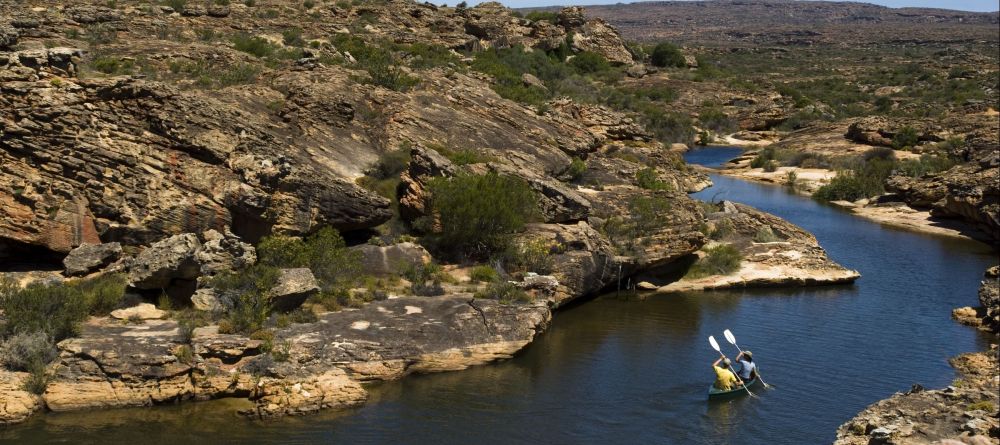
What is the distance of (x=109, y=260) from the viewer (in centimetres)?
2798

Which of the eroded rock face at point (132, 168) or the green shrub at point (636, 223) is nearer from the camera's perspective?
the eroded rock face at point (132, 168)

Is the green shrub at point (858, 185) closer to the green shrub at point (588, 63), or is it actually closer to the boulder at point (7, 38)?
the green shrub at point (588, 63)

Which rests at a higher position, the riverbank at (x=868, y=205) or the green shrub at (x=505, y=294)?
the green shrub at (x=505, y=294)

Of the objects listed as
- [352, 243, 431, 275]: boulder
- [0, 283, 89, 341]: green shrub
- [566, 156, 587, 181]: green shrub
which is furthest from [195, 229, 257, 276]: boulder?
[566, 156, 587, 181]: green shrub

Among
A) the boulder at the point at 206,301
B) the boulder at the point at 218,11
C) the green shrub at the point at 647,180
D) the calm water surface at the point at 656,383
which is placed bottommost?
the calm water surface at the point at 656,383

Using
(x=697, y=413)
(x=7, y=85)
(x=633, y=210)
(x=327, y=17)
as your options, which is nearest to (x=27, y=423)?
(x=7, y=85)

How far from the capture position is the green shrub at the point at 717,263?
3866 centimetres

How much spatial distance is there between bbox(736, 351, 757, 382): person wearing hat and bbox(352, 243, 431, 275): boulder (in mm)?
11815

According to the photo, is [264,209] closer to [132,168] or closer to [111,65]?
[132,168]

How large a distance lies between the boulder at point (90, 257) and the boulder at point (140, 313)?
224 centimetres

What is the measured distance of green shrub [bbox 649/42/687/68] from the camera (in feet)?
400

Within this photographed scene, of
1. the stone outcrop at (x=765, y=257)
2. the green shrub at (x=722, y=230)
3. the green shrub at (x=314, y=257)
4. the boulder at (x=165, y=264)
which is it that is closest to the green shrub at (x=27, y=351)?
the boulder at (x=165, y=264)

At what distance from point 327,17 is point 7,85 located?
4000 cm

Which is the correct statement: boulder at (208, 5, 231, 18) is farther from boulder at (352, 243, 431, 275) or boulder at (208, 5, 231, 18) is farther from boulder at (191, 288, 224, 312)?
boulder at (191, 288, 224, 312)
